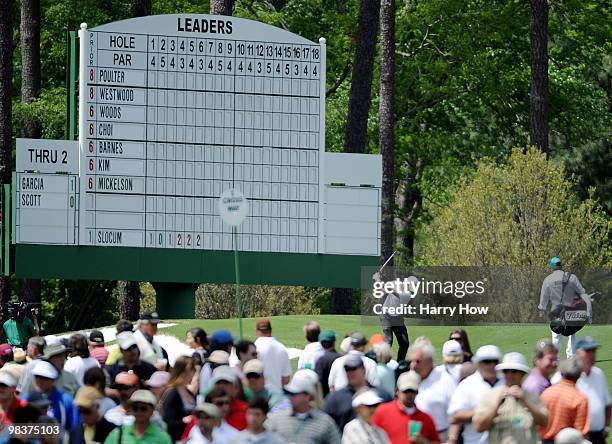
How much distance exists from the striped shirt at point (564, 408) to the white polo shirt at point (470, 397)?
0.51 metres

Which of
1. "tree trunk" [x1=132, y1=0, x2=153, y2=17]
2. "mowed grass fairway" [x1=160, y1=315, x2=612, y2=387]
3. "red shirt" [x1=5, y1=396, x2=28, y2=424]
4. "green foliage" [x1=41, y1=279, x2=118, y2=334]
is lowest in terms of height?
"green foliage" [x1=41, y1=279, x2=118, y2=334]

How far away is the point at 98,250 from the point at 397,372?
28.1ft

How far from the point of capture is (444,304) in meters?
30.5

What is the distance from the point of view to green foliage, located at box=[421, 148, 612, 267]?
3578 cm

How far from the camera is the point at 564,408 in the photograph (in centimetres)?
1405

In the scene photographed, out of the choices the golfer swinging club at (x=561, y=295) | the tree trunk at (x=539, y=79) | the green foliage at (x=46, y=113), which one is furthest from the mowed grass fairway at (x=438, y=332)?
the green foliage at (x=46, y=113)

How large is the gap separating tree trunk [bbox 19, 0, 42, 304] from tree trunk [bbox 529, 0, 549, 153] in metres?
11.6

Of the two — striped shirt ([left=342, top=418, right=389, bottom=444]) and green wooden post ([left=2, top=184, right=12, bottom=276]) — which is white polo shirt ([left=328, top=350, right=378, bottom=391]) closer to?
striped shirt ([left=342, top=418, right=389, bottom=444])

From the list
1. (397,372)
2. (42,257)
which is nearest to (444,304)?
(42,257)

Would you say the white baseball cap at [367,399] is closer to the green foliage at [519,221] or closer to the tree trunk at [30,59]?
the green foliage at [519,221]

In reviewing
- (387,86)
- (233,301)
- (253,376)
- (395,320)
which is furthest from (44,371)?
(233,301)

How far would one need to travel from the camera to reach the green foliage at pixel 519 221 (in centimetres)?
3578

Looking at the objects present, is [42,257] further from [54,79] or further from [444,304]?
[54,79]

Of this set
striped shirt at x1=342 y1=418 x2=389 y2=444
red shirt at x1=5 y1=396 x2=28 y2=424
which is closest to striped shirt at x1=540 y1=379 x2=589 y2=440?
striped shirt at x1=342 y1=418 x2=389 y2=444
